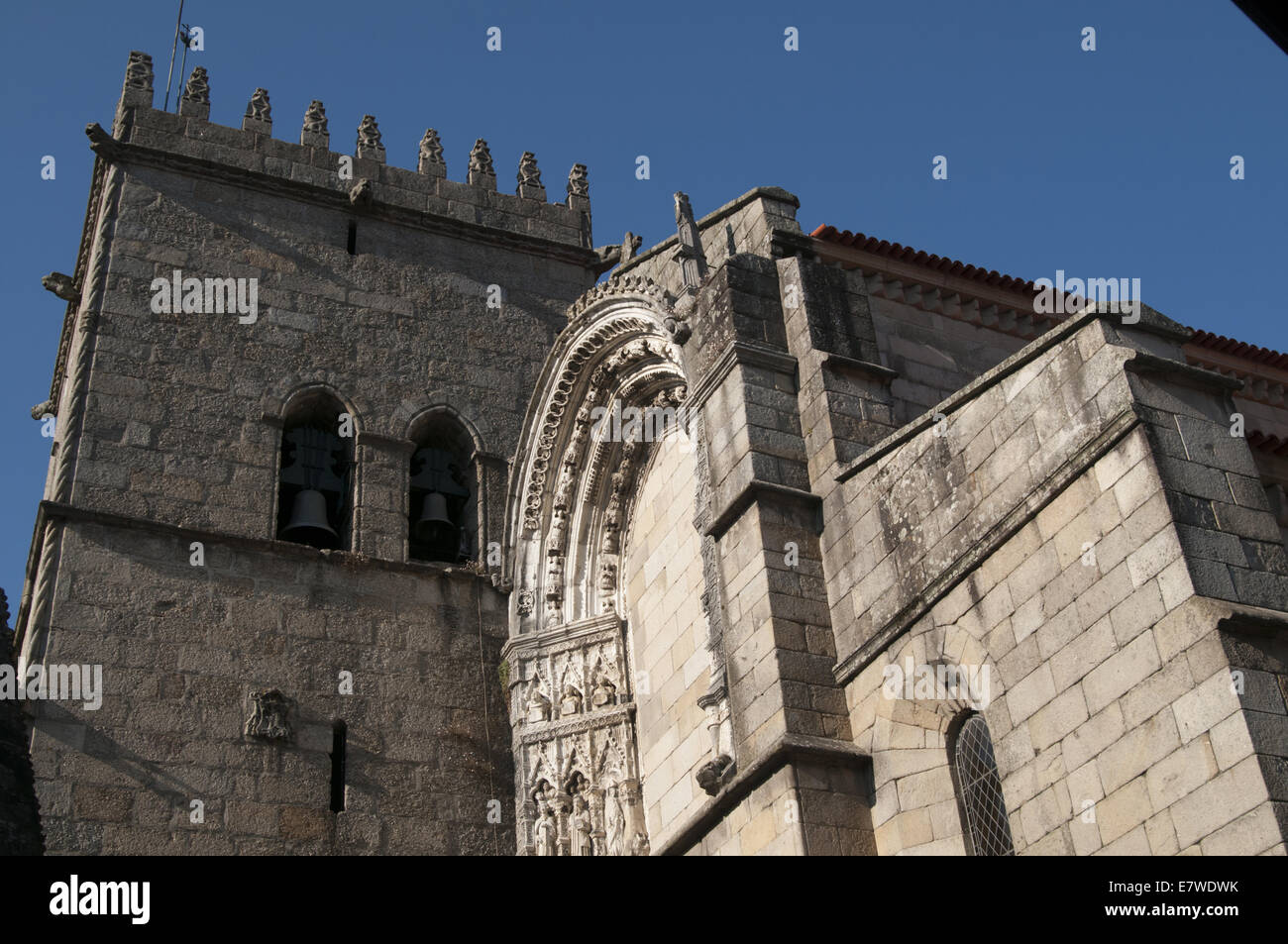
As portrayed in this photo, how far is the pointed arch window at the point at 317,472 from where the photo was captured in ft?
42.0

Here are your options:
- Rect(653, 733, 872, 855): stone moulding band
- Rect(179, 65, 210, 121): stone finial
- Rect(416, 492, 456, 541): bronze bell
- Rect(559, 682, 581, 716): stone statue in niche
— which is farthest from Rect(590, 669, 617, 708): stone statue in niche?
Rect(179, 65, 210, 121): stone finial

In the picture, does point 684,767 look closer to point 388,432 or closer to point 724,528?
point 724,528

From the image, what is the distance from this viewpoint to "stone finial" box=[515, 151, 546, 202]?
51.6ft

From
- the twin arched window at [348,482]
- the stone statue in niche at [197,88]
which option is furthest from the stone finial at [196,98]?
the twin arched window at [348,482]

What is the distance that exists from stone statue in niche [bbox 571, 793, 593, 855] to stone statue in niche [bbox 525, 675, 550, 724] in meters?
0.74

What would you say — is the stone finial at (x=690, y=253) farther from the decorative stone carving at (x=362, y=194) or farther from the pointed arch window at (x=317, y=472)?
the decorative stone carving at (x=362, y=194)

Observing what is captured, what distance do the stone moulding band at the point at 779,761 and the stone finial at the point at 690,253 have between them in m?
3.59

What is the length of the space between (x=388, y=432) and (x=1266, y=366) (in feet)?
24.6

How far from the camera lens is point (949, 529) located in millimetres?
8031

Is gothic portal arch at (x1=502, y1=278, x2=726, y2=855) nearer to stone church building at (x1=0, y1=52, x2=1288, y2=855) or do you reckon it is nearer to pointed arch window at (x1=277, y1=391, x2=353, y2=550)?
stone church building at (x1=0, y1=52, x2=1288, y2=855)

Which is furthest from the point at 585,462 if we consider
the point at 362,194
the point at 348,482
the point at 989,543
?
the point at 989,543

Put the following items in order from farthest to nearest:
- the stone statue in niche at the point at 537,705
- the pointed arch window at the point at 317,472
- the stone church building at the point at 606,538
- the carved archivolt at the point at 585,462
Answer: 1. the pointed arch window at the point at 317,472
2. the carved archivolt at the point at 585,462
3. the stone statue in niche at the point at 537,705
4. the stone church building at the point at 606,538

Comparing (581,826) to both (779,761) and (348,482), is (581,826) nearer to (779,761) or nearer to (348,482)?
(779,761)
